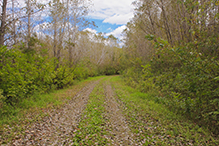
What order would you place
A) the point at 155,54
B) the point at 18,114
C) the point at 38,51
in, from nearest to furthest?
the point at 155,54
the point at 18,114
the point at 38,51

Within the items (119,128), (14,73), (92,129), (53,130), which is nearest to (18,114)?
(14,73)

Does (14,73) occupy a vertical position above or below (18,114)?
above

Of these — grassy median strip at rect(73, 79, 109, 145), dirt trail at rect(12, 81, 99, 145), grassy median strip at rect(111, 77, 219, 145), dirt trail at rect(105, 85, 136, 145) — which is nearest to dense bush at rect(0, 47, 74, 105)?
dirt trail at rect(12, 81, 99, 145)

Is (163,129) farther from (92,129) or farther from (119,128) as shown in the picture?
(92,129)

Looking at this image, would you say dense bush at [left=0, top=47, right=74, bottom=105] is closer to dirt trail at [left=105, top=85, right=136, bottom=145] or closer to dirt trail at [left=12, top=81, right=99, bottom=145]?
dirt trail at [left=12, top=81, right=99, bottom=145]

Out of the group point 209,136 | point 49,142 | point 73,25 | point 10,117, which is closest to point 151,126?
point 209,136

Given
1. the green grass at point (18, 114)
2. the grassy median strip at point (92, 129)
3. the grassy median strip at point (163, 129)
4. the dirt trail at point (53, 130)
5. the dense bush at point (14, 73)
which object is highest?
the dense bush at point (14, 73)

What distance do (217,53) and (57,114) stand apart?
362 inches

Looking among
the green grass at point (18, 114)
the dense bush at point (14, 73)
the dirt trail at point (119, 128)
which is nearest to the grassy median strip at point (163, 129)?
the dirt trail at point (119, 128)

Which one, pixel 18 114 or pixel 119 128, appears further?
pixel 18 114

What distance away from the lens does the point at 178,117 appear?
6957 mm

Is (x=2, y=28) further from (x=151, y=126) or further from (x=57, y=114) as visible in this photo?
(x=151, y=126)

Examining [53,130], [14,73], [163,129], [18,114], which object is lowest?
[163,129]

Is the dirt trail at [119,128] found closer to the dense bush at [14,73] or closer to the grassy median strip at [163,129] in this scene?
the grassy median strip at [163,129]
